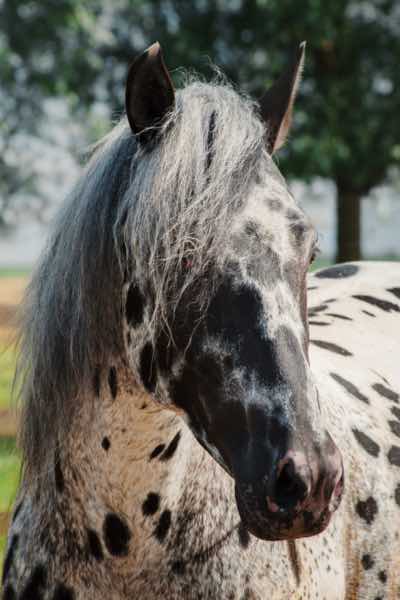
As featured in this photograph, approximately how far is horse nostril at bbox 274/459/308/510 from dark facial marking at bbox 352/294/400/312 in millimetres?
2576

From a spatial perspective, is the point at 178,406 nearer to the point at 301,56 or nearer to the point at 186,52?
the point at 301,56

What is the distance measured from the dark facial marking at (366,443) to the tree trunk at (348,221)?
47.2ft

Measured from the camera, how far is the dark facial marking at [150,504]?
2.43m

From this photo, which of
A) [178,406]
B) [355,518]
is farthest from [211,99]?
[355,518]

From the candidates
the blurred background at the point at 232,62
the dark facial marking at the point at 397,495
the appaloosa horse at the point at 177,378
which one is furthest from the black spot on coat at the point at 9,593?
the blurred background at the point at 232,62

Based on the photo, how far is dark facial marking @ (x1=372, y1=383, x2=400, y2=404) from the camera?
3627 millimetres

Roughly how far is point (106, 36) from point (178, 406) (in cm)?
1213

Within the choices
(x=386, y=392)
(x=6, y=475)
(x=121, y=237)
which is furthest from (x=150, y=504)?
(x=6, y=475)

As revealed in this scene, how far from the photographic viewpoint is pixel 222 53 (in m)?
15.2

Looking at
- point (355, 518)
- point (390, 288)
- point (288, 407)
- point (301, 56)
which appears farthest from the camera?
point (390, 288)

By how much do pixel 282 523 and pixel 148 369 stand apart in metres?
0.55

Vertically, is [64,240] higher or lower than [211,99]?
lower

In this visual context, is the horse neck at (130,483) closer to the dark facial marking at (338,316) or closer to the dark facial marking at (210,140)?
the dark facial marking at (210,140)

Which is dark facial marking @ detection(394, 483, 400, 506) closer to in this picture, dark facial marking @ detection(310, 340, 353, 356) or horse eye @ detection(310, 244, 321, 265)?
dark facial marking @ detection(310, 340, 353, 356)
